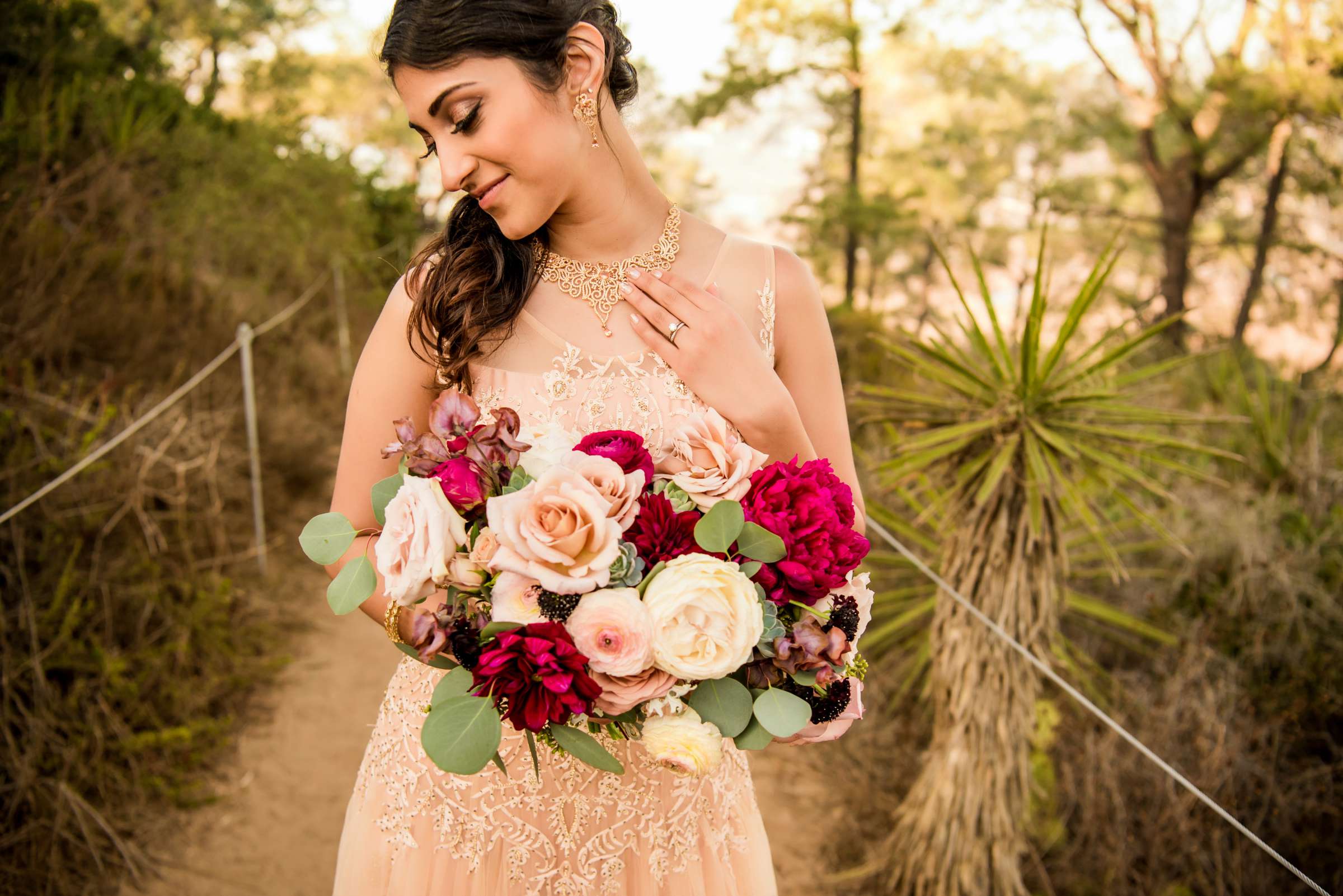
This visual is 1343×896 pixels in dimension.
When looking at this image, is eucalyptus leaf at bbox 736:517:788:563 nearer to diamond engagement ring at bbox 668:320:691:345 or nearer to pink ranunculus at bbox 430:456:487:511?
pink ranunculus at bbox 430:456:487:511

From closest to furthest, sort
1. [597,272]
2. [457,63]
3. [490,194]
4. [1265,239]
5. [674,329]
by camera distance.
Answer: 1. [457,63]
2. [490,194]
3. [674,329]
4. [597,272]
5. [1265,239]

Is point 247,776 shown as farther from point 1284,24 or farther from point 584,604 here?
point 1284,24

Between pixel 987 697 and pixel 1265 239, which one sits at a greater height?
pixel 1265 239

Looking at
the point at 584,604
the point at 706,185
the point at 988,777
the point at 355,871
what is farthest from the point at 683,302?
the point at 706,185

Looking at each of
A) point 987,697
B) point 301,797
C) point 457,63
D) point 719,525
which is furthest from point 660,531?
point 301,797

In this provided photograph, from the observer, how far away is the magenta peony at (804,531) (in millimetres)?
1165

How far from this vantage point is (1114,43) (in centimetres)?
1340

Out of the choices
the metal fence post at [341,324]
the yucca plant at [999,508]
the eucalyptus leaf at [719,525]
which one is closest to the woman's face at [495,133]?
the eucalyptus leaf at [719,525]

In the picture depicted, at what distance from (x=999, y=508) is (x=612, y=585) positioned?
7.32 ft

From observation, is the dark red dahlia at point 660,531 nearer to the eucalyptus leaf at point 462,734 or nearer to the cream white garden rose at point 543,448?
the cream white garden rose at point 543,448

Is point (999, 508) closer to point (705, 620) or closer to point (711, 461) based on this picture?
point (711, 461)

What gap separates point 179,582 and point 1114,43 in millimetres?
14590

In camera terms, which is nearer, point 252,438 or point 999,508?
point 999,508

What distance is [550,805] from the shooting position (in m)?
1.63
